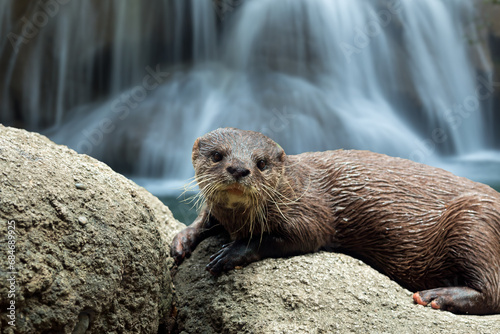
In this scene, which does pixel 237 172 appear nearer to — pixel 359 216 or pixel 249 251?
pixel 249 251

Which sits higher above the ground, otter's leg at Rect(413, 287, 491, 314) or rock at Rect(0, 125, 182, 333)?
rock at Rect(0, 125, 182, 333)

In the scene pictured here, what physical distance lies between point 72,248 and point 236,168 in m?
0.85

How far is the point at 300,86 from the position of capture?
7766 mm

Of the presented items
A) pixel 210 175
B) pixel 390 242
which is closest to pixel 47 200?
pixel 210 175

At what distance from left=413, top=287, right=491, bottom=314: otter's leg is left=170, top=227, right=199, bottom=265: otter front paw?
1.38 meters

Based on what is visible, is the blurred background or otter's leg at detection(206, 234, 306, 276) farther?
the blurred background

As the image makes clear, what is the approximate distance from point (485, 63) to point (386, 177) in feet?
24.6

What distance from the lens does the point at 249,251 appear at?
8.47 feet

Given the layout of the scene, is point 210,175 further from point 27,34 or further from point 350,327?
point 27,34

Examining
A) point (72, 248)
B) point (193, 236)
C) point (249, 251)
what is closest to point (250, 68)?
point (193, 236)

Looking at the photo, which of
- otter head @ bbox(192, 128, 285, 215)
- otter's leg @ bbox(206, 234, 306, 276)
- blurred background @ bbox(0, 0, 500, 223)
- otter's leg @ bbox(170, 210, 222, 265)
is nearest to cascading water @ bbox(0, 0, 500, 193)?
blurred background @ bbox(0, 0, 500, 223)

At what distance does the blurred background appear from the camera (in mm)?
7641

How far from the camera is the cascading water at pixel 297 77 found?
7285mm

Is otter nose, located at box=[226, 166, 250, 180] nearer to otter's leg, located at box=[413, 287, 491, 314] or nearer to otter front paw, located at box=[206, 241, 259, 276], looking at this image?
otter front paw, located at box=[206, 241, 259, 276]
